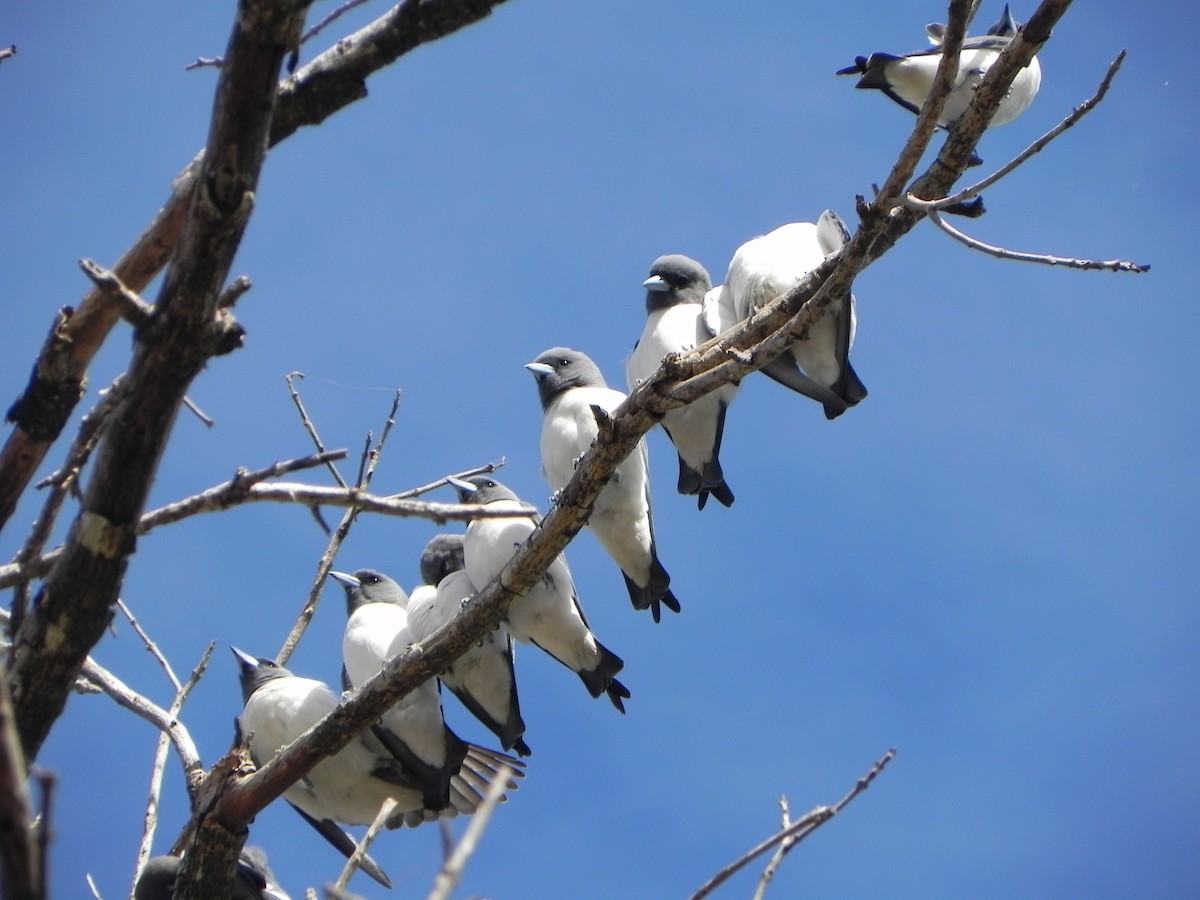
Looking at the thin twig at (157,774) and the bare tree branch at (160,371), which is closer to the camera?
the bare tree branch at (160,371)

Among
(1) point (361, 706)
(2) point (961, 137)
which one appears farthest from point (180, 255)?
(2) point (961, 137)

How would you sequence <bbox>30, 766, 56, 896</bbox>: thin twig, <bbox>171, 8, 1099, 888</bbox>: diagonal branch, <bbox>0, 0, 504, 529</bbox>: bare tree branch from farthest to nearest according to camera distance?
<bbox>171, 8, 1099, 888</bbox>: diagonal branch → <bbox>0, 0, 504, 529</bbox>: bare tree branch → <bbox>30, 766, 56, 896</bbox>: thin twig

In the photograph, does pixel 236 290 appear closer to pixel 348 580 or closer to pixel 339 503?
pixel 339 503

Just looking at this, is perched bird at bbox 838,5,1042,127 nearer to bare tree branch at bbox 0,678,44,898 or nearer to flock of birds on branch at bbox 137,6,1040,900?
flock of birds on branch at bbox 137,6,1040,900

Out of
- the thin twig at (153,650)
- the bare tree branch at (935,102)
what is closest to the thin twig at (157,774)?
the thin twig at (153,650)

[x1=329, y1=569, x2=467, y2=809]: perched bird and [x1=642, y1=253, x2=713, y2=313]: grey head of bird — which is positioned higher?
[x1=642, y1=253, x2=713, y2=313]: grey head of bird

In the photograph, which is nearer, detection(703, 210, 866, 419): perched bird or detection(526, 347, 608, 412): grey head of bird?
detection(703, 210, 866, 419): perched bird

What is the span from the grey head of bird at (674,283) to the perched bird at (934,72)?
1.46 meters

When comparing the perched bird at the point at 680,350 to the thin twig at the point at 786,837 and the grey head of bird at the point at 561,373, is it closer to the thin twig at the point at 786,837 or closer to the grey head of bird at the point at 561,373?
the grey head of bird at the point at 561,373

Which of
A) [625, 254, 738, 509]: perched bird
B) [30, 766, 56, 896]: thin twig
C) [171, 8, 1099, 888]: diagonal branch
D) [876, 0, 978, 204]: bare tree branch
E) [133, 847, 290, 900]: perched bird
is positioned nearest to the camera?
[30, 766, 56, 896]: thin twig

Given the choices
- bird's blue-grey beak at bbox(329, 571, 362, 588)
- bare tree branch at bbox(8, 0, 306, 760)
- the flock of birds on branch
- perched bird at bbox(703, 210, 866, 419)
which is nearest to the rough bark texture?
bare tree branch at bbox(8, 0, 306, 760)

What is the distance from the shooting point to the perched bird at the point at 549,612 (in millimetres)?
6242

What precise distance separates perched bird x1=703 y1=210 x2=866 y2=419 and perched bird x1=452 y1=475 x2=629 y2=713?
1482mm

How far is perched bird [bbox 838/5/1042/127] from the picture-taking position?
6805 mm
